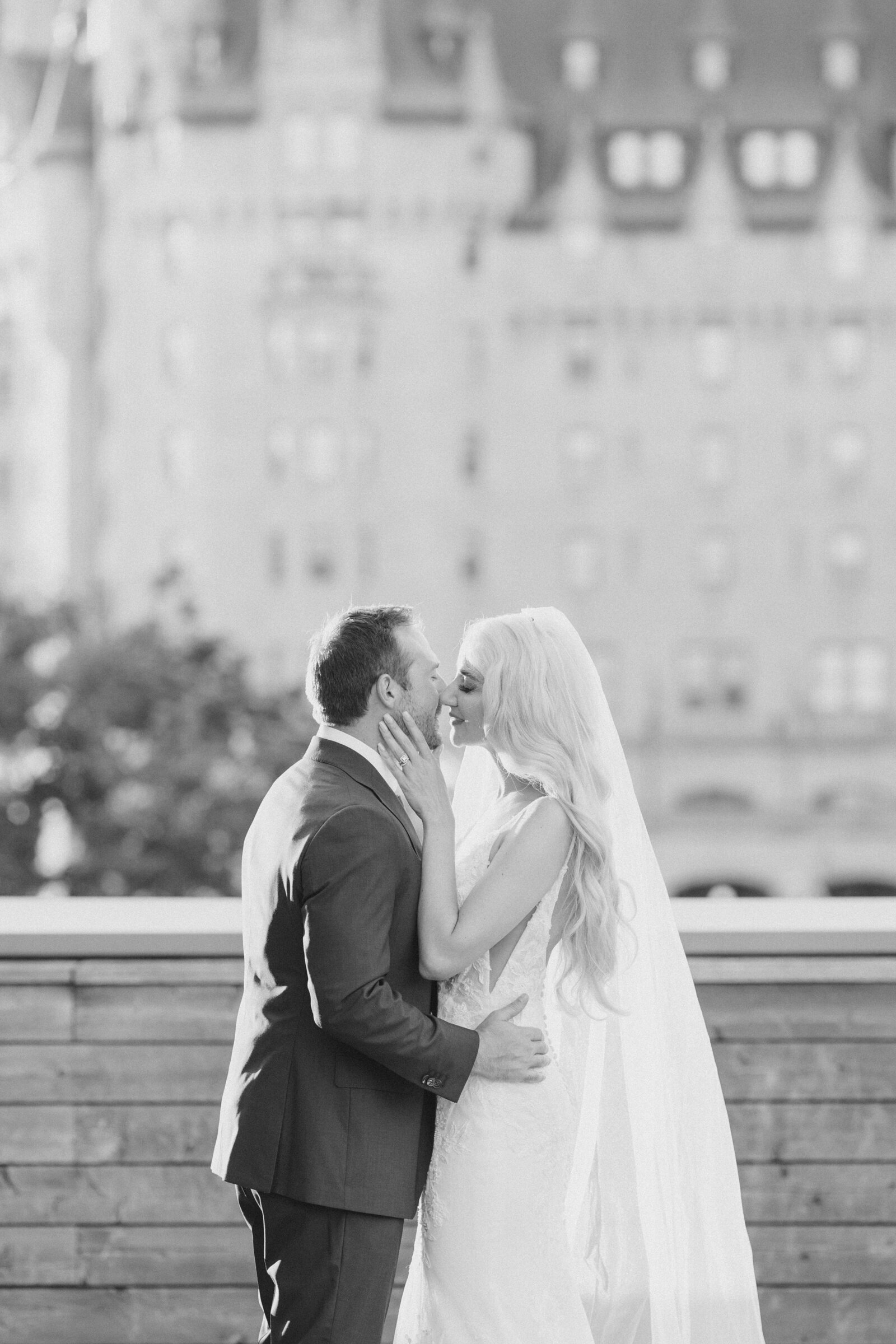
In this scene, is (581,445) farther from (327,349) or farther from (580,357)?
(327,349)

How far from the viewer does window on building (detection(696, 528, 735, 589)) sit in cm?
4372

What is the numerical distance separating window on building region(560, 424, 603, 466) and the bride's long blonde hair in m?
41.2

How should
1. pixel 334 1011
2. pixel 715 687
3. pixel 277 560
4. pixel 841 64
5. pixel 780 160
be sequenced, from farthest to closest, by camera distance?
pixel 780 160, pixel 841 64, pixel 277 560, pixel 715 687, pixel 334 1011

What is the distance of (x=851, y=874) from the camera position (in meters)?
41.6

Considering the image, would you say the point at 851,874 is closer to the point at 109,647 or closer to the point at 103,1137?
the point at 109,647

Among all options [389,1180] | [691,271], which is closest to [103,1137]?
[389,1180]

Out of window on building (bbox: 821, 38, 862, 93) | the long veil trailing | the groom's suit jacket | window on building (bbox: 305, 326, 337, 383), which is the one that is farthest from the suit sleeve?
window on building (bbox: 821, 38, 862, 93)

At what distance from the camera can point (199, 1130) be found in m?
3.86

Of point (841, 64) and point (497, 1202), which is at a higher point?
point (841, 64)

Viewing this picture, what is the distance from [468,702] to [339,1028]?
0.61 meters

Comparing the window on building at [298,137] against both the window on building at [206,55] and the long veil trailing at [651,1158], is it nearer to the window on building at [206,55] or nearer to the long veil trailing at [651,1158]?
the window on building at [206,55]

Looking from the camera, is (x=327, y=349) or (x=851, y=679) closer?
(x=851, y=679)

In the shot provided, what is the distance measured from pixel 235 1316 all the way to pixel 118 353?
41634 millimetres

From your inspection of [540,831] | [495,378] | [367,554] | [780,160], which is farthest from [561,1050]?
[780,160]
